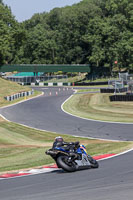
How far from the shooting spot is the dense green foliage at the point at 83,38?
287ft

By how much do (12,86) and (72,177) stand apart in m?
59.3

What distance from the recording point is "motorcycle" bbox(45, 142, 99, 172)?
1345 centimetres

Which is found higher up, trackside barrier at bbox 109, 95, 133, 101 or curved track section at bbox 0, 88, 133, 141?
trackside barrier at bbox 109, 95, 133, 101

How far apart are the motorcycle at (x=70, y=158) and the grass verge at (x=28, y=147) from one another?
244 centimetres

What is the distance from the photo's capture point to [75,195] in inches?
402

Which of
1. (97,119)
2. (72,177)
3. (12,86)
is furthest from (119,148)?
(12,86)

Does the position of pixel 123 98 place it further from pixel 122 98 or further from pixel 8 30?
pixel 8 30

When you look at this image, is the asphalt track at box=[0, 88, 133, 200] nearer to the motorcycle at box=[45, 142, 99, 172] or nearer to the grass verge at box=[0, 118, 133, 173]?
the motorcycle at box=[45, 142, 99, 172]

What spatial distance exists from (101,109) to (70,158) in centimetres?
2833

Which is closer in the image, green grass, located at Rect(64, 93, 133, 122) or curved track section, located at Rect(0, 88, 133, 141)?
curved track section, located at Rect(0, 88, 133, 141)

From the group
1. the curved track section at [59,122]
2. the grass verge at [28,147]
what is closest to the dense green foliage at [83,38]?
the curved track section at [59,122]

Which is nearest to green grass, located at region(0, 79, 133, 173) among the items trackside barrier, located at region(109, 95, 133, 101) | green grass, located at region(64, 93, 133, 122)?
green grass, located at region(64, 93, 133, 122)

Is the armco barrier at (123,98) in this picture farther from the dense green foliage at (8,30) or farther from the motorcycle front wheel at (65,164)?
the dense green foliage at (8,30)

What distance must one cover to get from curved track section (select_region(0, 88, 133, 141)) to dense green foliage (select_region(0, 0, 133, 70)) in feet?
124
